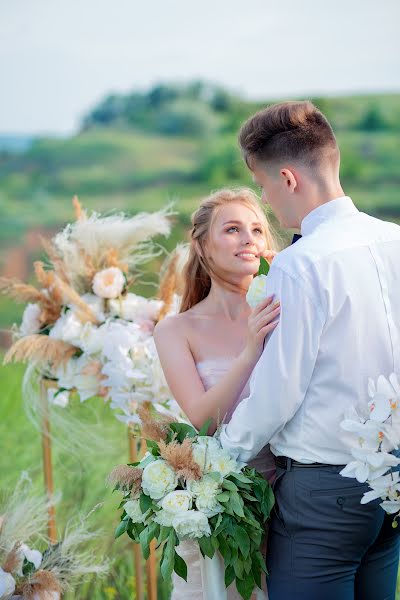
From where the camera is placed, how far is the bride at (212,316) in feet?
8.63

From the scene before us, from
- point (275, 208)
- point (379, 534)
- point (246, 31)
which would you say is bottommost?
point (246, 31)

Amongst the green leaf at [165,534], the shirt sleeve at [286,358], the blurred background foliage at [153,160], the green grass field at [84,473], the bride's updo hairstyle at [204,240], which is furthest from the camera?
the blurred background foliage at [153,160]

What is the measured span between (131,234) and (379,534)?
5.51ft

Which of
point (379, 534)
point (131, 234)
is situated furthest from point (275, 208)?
point (131, 234)

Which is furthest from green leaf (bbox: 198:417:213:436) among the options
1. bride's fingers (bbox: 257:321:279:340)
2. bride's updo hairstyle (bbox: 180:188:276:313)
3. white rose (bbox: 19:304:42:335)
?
white rose (bbox: 19:304:42:335)

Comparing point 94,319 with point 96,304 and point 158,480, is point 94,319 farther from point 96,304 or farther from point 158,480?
point 158,480

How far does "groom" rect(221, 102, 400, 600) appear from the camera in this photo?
205 cm

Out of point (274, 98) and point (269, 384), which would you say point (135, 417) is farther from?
point (274, 98)

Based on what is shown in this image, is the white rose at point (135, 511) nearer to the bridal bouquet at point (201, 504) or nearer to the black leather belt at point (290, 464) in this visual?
the bridal bouquet at point (201, 504)

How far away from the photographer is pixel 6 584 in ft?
9.16

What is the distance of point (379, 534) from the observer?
2.23 meters

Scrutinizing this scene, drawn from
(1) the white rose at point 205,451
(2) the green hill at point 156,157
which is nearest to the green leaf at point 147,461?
(1) the white rose at point 205,451

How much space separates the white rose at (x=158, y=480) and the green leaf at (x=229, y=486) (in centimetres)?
13

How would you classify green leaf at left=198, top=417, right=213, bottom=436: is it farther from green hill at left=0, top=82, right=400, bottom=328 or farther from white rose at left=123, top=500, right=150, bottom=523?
green hill at left=0, top=82, right=400, bottom=328
